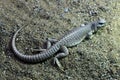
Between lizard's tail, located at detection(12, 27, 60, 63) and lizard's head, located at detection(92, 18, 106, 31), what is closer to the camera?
lizard's tail, located at detection(12, 27, 60, 63)

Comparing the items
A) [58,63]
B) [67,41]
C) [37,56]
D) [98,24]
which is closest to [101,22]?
[98,24]

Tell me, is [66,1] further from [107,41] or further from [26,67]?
[26,67]

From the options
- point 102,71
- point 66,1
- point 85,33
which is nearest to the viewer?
point 102,71

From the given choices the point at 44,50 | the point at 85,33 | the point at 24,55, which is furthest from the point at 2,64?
the point at 85,33

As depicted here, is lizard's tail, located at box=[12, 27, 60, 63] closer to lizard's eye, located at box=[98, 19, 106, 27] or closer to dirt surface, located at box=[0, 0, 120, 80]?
dirt surface, located at box=[0, 0, 120, 80]

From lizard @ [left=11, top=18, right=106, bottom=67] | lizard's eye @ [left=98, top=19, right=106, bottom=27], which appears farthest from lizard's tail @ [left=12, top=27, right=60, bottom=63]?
lizard's eye @ [left=98, top=19, right=106, bottom=27]
